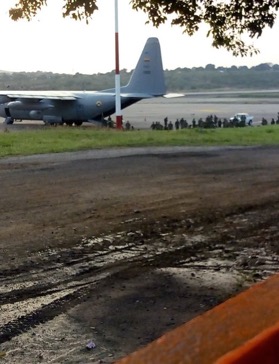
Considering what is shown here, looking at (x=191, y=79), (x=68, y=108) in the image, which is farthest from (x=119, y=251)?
(x=191, y=79)

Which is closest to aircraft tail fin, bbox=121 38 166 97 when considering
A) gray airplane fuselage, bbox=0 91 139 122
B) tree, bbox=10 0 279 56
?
gray airplane fuselage, bbox=0 91 139 122

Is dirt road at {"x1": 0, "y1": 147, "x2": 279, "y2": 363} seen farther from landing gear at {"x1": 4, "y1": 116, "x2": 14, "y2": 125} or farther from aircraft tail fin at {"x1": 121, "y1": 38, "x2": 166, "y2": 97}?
aircraft tail fin at {"x1": 121, "y1": 38, "x2": 166, "y2": 97}

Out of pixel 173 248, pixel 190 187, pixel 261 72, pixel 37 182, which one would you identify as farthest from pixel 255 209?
pixel 261 72

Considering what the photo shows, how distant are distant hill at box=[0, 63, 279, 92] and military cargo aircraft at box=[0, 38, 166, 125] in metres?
70.6

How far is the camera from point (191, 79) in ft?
456

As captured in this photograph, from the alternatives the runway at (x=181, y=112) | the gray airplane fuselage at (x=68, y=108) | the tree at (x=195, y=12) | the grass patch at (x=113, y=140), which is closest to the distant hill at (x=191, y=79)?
the runway at (x=181, y=112)

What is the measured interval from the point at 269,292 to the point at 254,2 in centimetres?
1244

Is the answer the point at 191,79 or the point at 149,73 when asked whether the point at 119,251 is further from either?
the point at 191,79

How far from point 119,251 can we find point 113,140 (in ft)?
46.3

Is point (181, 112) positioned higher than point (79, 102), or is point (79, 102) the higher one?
point (79, 102)

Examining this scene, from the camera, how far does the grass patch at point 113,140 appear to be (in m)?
19.4

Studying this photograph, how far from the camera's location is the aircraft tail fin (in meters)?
39.2

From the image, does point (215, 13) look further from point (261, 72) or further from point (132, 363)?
point (261, 72)

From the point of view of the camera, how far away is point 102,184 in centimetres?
1243
